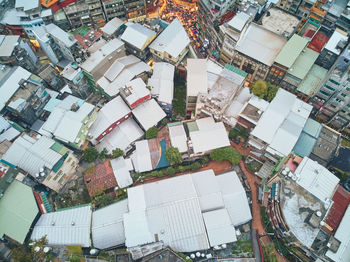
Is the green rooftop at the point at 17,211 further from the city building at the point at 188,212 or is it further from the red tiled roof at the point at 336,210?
the red tiled roof at the point at 336,210

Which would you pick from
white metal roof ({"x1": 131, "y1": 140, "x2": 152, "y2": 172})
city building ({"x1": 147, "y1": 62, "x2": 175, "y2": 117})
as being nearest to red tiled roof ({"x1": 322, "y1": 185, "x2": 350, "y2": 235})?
white metal roof ({"x1": 131, "y1": 140, "x2": 152, "y2": 172})

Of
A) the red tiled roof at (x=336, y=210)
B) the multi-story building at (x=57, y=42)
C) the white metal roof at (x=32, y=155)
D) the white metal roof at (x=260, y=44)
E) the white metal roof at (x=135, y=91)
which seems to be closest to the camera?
the red tiled roof at (x=336, y=210)

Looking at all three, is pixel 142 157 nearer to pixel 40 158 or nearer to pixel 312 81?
pixel 40 158

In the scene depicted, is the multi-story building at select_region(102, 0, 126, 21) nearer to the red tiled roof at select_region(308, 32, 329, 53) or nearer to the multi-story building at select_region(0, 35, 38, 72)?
the multi-story building at select_region(0, 35, 38, 72)

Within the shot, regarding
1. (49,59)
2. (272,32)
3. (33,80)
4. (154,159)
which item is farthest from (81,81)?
(272,32)

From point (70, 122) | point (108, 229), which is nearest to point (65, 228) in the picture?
point (108, 229)

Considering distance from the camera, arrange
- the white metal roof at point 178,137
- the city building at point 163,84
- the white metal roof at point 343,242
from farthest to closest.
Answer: the city building at point 163,84, the white metal roof at point 178,137, the white metal roof at point 343,242

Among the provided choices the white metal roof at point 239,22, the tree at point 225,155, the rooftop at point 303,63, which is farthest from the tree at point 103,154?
the rooftop at point 303,63
